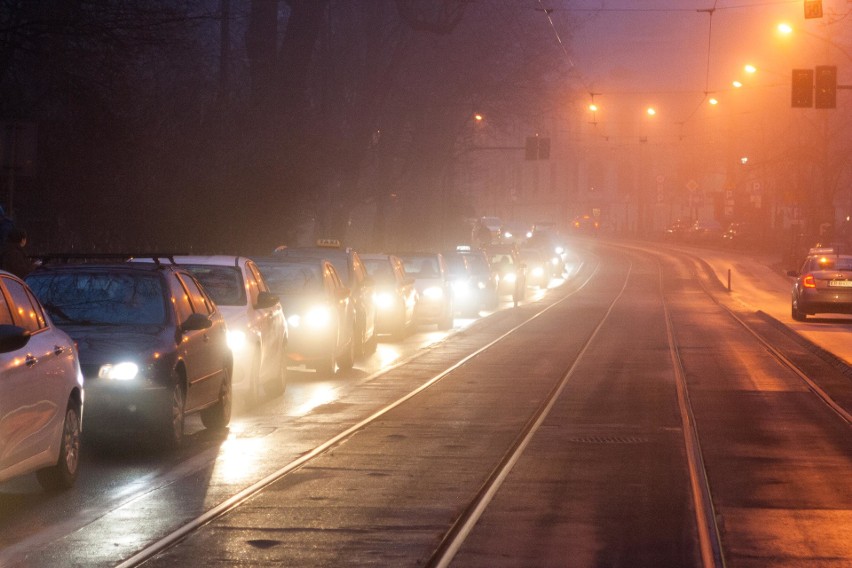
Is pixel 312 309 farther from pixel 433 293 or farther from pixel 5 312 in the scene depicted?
pixel 433 293

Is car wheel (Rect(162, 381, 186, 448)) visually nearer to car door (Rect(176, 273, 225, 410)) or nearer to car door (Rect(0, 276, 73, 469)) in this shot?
car door (Rect(176, 273, 225, 410))

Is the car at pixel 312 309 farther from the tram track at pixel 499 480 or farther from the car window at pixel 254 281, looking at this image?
the car window at pixel 254 281

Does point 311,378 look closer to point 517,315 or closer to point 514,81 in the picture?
point 517,315

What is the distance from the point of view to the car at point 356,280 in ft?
75.9

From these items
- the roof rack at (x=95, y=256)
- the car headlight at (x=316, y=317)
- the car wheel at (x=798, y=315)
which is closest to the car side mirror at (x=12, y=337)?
the roof rack at (x=95, y=256)

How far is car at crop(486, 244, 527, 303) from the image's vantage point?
48497mm

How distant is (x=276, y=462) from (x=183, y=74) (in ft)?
79.6

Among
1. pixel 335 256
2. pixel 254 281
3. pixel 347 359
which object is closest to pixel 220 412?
pixel 254 281

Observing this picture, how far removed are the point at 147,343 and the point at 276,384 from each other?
213 inches

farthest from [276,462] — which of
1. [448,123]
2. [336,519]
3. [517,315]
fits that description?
[448,123]

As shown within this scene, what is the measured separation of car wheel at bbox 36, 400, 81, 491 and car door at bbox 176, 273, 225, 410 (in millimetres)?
2106

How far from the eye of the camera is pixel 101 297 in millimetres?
13359

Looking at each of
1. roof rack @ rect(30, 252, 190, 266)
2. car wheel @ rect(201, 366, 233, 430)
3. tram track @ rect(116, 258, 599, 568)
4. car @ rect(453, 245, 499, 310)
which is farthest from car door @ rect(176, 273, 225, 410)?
car @ rect(453, 245, 499, 310)

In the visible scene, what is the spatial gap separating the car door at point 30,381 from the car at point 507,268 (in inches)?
1425
